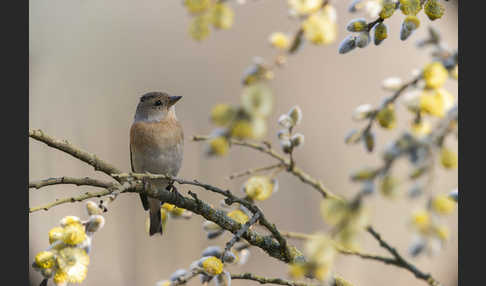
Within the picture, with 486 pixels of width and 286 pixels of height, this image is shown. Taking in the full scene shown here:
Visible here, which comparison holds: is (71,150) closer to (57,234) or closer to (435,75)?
(57,234)

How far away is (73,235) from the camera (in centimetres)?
53

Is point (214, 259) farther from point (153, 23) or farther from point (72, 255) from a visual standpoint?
point (153, 23)

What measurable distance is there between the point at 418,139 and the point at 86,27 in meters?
1.19

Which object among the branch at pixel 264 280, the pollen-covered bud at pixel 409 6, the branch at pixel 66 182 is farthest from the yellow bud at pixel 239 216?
the pollen-covered bud at pixel 409 6

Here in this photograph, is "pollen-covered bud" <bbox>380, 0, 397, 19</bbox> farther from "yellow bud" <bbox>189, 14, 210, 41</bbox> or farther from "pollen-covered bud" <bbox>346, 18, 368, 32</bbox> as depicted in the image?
"yellow bud" <bbox>189, 14, 210, 41</bbox>

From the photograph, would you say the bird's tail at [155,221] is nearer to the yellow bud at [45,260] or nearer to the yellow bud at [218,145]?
the yellow bud at [45,260]

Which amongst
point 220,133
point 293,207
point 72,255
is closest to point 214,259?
point 72,255

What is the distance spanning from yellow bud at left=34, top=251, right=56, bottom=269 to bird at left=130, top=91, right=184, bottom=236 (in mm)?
870

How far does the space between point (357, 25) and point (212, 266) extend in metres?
0.36

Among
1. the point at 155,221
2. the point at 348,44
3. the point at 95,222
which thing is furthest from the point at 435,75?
the point at 155,221

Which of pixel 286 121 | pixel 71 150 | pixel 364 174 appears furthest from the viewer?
pixel 71 150

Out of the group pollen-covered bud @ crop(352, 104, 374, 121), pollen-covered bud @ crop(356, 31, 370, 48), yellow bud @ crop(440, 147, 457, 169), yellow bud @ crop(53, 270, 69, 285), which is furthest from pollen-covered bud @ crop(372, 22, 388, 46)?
yellow bud @ crop(53, 270, 69, 285)

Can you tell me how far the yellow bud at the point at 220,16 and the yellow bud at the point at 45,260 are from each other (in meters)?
0.32

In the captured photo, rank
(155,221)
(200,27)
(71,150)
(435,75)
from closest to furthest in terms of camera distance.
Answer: (435,75), (200,27), (71,150), (155,221)
